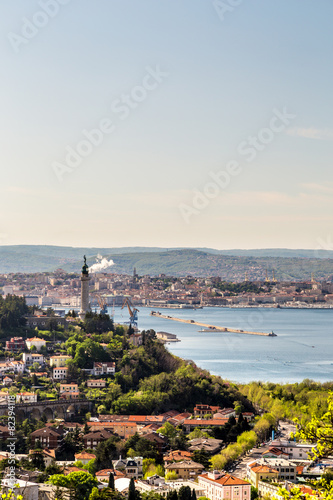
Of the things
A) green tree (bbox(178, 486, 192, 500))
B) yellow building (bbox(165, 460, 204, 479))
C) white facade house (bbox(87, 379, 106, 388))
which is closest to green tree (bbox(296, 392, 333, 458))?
green tree (bbox(178, 486, 192, 500))

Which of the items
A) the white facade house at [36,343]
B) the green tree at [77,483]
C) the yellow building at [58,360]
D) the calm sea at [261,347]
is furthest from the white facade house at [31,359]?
the green tree at [77,483]

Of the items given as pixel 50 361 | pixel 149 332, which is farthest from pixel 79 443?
pixel 149 332

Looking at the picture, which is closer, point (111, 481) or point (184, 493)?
point (184, 493)

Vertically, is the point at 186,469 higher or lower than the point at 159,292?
lower

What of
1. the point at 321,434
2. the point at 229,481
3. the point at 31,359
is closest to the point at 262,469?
the point at 229,481

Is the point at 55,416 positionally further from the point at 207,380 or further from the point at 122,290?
the point at 122,290

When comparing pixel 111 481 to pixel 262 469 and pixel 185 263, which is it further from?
pixel 185 263
